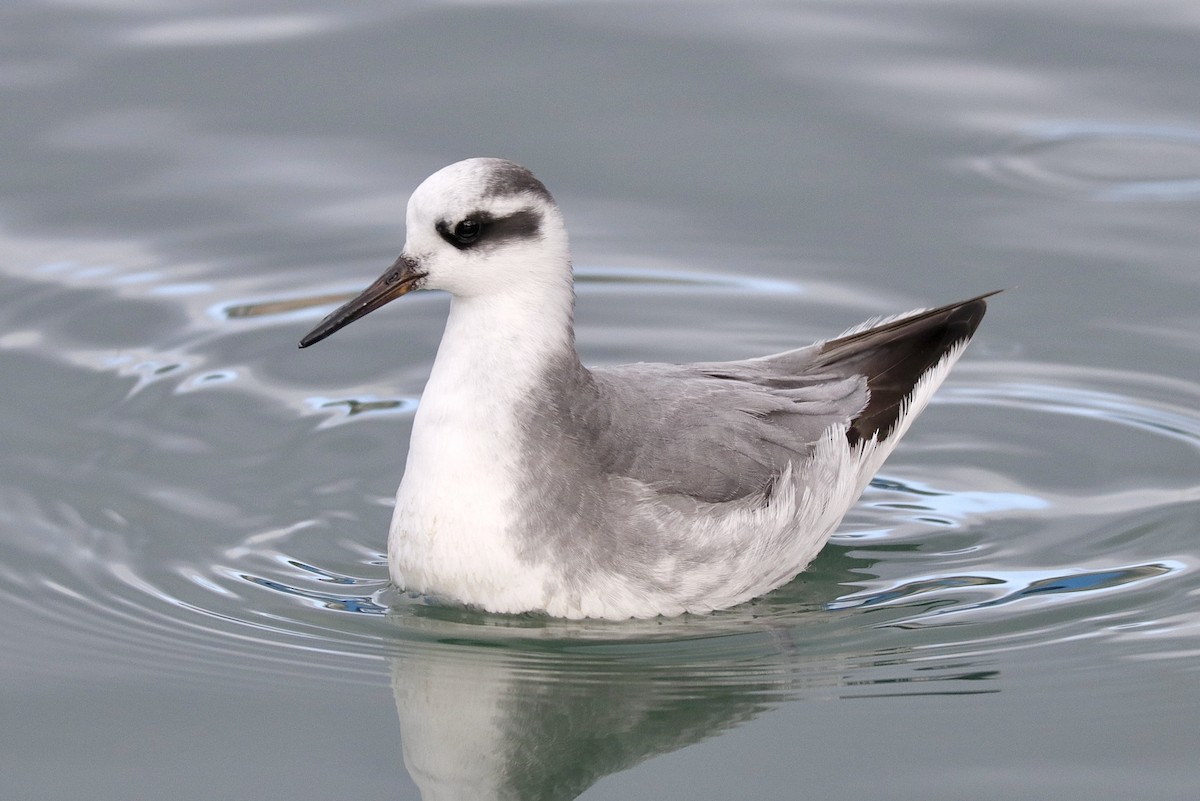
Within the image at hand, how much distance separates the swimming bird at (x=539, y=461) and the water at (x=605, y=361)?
185 mm

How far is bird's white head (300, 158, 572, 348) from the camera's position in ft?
21.4

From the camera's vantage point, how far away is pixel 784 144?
11.1 metres

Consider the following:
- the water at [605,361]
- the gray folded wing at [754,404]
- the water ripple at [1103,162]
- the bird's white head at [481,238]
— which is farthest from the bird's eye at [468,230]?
the water ripple at [1103,162]

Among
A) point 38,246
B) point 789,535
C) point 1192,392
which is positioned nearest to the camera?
point 789,535

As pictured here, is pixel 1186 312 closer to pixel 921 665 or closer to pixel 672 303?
pixel 672 303

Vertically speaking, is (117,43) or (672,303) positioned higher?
(117,43)

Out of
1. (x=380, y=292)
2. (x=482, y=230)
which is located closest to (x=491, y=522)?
(x=380, y=292)

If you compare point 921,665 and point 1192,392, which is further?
point 1192,392

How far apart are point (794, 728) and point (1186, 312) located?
14.0 feet

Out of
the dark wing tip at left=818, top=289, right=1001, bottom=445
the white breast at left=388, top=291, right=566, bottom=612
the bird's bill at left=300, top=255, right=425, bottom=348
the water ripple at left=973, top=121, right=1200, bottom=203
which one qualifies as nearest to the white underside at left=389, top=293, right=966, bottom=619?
the white breast at left=388, top=291, right=566, bottom=612

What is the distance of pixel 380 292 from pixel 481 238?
0.45 m

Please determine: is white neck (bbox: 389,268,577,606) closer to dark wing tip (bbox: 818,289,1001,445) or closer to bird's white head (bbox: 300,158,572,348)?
bird's white head (bbox: 300,158,572,348)

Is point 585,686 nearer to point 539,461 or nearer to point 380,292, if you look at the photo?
point 539,461

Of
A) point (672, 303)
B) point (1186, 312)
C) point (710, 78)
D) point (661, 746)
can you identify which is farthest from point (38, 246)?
point (1186, 312)
